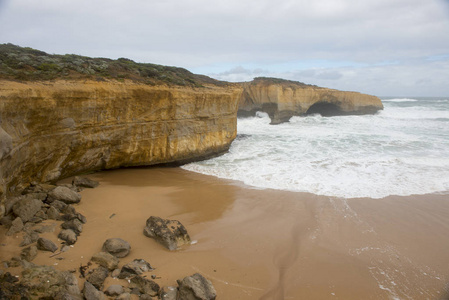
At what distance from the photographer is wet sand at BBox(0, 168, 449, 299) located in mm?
4168

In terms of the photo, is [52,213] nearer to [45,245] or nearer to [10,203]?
[10,203]

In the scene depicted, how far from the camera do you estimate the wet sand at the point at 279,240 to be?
13.7 feet

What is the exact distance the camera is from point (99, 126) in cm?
793

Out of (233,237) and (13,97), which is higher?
(13,97)

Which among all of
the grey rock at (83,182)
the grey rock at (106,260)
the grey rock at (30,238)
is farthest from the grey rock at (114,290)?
the grey rock at (83,182)

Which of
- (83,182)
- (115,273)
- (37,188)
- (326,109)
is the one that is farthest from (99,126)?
(326,109)

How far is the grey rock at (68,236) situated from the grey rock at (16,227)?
58 centimetres

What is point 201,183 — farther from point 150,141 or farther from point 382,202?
point 382,202

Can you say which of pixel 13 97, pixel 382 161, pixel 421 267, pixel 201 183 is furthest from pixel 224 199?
pixel 382 161

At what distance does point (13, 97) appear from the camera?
535cm

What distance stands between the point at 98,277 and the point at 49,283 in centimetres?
62

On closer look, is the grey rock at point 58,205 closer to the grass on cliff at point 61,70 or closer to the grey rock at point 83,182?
the grey rock at point 83,182

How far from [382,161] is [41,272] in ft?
37.7

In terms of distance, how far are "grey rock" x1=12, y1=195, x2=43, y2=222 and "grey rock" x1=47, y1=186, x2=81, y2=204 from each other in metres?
0.52
